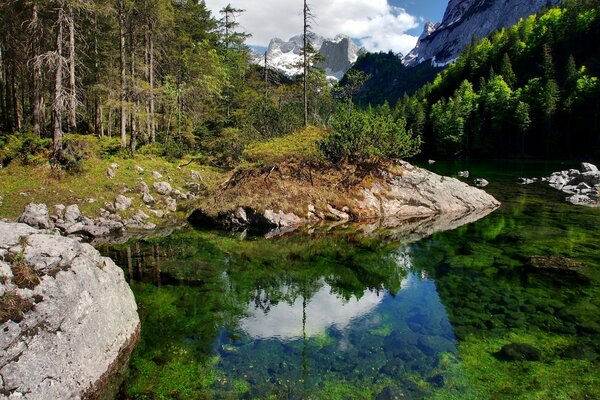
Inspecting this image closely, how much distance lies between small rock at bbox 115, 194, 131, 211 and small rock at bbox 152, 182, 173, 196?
8.94ft

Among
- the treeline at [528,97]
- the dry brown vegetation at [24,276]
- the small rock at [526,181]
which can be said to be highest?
the treeline at [528,97]

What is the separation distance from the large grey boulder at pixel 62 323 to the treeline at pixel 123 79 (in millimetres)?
16455

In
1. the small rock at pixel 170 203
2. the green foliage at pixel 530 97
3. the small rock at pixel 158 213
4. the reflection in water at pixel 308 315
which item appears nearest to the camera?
the reflection in water at pixel 308 315

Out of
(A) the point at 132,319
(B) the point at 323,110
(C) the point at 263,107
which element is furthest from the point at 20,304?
(B) the point at 323,110

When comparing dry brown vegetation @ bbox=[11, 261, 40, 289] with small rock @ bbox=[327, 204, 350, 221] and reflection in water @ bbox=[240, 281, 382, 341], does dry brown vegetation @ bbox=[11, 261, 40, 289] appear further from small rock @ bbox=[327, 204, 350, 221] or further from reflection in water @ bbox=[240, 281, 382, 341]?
small rock @ bbox=[327, 204, 350, 221]

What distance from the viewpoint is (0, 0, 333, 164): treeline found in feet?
82.2

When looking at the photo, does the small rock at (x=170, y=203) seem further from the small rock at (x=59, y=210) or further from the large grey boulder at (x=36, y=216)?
the large grey boulder at (x=36, y=216)

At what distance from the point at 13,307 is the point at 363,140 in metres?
23.2

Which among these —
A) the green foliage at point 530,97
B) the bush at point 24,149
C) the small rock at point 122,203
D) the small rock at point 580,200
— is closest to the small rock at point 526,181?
the small rock at point 580,200

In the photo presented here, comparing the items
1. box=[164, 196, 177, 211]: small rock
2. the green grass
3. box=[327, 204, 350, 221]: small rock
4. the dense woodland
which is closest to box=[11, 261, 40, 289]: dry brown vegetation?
box=[164, 196, 177, 211]: small rock

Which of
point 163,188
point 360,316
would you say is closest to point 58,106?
point 163,188

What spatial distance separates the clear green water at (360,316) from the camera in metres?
8.11

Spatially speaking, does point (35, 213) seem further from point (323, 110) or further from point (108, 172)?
point (323, 110)

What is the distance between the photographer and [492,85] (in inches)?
3487
